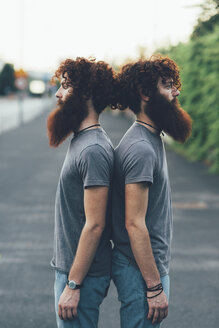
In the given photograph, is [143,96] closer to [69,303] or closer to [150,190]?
[150,190]

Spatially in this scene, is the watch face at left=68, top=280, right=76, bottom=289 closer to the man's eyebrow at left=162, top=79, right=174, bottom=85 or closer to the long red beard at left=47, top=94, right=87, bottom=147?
the long red beard at left=47, top=94, right=87, bottom=147

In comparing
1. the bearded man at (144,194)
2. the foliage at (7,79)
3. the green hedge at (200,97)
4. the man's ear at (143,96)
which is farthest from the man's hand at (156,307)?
the foliage at (7,79)

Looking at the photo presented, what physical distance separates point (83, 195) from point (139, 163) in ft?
0.94

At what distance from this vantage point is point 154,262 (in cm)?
225

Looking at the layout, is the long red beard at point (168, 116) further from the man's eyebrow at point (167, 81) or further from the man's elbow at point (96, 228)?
the man's elbow at point (96, 228)

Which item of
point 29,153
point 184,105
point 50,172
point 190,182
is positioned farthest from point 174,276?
point 29,153

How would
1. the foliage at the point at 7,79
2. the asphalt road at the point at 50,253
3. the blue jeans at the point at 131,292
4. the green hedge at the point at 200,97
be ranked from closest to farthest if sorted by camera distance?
1. the blue jeans at the point at 131,292
2. the asphalt road at the point at 50,253
3. the green hedge at the point at 200,97
4. the foliage at the point at 7,79

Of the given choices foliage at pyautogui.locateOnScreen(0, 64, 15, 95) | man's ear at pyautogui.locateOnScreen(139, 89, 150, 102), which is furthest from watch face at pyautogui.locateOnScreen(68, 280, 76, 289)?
foliage at pyautogui.locateOnScreen(0, 64, 15, 95)

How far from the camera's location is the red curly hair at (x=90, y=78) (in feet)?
7.49

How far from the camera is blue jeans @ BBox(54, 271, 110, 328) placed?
7.61ft

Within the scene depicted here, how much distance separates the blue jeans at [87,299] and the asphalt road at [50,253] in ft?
5.86

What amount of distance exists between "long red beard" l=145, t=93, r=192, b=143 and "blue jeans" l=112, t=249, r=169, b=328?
22.9 inches

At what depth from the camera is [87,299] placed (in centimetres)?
233

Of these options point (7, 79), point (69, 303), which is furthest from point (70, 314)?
point (7, 79)
